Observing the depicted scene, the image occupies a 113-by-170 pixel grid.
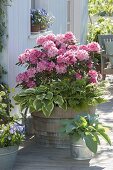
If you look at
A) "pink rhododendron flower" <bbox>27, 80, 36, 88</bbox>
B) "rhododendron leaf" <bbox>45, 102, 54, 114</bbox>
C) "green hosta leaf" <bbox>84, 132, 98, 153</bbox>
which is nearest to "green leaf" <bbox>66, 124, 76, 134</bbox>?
"green hosta leaf" <bbox>84, 132, 98, 153</bbox>

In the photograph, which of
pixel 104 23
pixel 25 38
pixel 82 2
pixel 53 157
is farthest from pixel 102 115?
pixel 104 23

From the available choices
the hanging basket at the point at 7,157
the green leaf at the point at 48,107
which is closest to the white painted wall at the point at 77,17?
the green leaf at the point at 48,107

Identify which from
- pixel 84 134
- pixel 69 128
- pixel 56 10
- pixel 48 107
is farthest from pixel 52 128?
pixel 56 10

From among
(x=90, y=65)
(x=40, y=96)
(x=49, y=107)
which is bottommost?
(x=49, y=107)

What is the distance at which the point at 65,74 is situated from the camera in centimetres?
658

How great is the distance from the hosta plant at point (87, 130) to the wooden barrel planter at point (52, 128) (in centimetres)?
39

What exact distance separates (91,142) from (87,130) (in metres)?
0.21

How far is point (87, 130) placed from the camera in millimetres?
5863

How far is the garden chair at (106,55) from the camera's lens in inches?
441

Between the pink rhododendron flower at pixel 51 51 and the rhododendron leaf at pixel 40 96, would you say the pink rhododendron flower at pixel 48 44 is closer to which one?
the pink rhododendron flower at pixel 51 51

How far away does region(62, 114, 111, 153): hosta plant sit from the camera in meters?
5.71

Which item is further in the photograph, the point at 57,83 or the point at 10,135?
the point at 57,83

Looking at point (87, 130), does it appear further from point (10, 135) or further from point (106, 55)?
point (106, 55)

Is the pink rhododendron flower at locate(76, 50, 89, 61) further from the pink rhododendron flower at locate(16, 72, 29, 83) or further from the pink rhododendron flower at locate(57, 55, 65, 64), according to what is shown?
the pink rhododendron flower at locate(16, 72, 29, 83)
